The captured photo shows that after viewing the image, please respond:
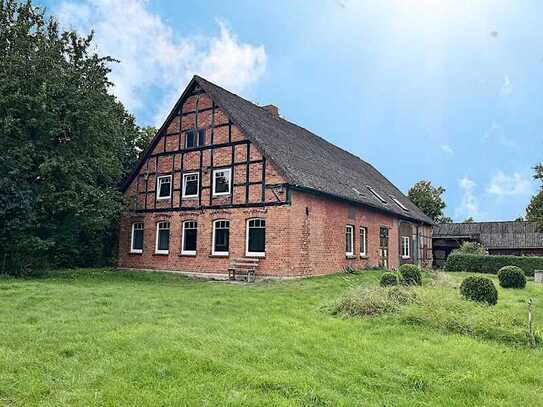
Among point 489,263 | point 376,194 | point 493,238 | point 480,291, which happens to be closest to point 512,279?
point 480,291

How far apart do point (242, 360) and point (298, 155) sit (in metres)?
15.6

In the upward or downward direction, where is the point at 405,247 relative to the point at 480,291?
upward

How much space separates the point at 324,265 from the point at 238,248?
3.69 metres

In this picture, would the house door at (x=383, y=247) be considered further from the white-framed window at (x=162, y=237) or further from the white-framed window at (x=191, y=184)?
the white-framed window at (x=162, y=237)

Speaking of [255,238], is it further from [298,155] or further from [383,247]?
[383,247]

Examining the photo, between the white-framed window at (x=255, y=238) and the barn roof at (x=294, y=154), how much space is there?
234cm

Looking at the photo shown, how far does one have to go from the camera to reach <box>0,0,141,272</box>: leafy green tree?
53.5 feet

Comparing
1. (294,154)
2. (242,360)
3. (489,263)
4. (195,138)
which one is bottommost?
(242,360)

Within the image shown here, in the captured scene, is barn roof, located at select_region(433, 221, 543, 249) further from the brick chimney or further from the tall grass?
the tall grass

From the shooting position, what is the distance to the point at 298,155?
20844 millimetres

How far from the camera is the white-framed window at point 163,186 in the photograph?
2157cm

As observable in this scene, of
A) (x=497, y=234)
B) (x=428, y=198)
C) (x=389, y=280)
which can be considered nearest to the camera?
(x=389, y=280)

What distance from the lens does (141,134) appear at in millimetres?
27500

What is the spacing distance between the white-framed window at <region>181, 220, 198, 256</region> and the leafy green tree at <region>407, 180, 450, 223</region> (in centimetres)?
3357
